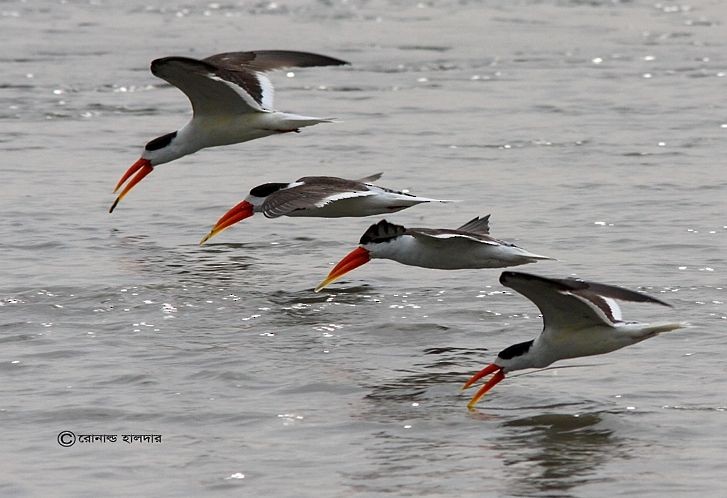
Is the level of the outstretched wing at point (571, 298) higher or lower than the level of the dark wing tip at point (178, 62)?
lower

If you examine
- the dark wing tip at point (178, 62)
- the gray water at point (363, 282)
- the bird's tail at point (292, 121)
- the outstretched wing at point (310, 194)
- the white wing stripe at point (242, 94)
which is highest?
the dark wing tip at point (178, 62)

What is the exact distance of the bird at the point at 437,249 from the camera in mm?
8898

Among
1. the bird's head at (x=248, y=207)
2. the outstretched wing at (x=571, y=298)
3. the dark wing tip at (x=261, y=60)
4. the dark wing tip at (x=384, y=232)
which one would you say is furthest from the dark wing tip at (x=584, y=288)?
the dark wing tip at (x=261, y=60)

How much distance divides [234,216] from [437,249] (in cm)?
208

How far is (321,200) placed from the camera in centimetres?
952

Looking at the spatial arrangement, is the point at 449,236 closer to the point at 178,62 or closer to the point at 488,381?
the point at 488,381

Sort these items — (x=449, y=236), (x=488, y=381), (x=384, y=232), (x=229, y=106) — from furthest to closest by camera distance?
(x=229, y=106) < (x=384, y=232) < (x=449, y=236) < (x=488, y=381)

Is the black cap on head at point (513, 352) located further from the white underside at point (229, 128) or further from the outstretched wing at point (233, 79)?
the white underside at point (229, 128)

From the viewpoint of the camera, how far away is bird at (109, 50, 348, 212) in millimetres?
11250

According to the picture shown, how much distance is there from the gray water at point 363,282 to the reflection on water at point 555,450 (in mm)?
14

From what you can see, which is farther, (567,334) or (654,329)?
(567,334)

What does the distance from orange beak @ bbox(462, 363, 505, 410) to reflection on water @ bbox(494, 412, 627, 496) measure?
0.87 ft

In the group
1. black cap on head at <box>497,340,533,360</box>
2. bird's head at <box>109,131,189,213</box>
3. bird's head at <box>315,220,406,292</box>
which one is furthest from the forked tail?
bird's head at <box>109,131,189,213</box>

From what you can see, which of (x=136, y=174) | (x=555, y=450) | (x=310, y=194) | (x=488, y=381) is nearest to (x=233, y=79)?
(x=136, y=174)
